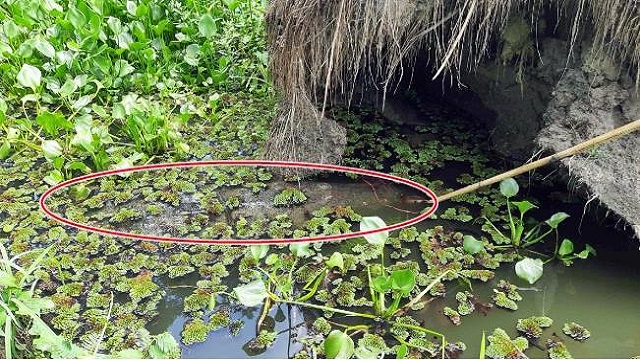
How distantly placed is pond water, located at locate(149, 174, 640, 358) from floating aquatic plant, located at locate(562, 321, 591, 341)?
0.02 meters

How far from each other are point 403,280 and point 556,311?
2.17 feet

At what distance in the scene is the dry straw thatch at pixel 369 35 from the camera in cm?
247

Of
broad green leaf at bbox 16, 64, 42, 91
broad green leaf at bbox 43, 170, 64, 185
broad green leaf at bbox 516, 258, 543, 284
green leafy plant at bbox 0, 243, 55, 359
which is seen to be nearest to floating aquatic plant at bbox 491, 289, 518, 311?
broad green leaf at bbox 516, 258, 543, 284

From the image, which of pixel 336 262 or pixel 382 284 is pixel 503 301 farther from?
pixel 336 262

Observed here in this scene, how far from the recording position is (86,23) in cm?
385

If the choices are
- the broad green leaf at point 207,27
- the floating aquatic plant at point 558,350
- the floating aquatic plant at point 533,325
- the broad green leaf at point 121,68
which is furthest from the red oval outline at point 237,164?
the broad green leaf at point 207,27

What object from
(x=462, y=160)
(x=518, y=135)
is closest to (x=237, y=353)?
(x=462, y=160)

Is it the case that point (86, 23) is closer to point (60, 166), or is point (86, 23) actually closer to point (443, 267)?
point (60, 166)

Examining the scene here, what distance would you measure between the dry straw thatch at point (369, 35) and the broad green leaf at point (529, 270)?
0.82 m

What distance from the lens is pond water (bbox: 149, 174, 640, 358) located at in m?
2.19

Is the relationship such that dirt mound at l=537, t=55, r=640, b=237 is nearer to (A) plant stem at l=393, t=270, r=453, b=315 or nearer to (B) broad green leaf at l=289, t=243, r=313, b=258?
(A) plant stem at l=393, t=270, r=453, b=315

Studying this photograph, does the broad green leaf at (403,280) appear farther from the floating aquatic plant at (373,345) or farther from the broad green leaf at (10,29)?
the broad green leaf at (10,29)

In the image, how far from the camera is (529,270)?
91.0 inches

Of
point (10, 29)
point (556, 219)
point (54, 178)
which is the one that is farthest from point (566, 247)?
point (10, 29)
